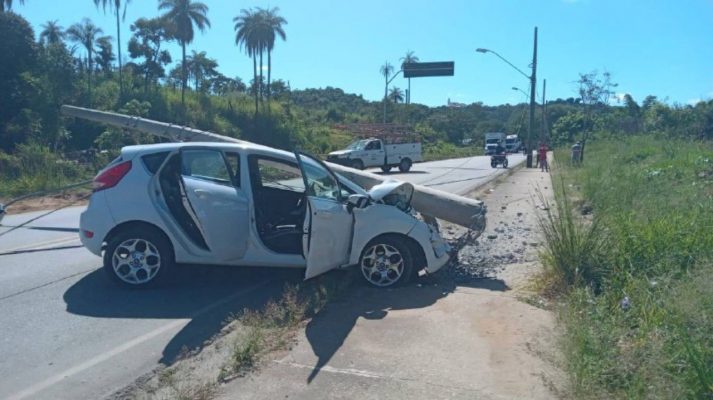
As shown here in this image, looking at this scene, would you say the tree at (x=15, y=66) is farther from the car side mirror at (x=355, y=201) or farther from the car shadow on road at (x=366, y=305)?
the car shadow on road at (x=366, y=305)

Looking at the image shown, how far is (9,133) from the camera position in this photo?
28.9 m

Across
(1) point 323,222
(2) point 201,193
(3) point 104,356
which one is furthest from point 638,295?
(3) point 104,356

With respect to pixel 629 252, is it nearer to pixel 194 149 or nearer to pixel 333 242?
pixel 333 242

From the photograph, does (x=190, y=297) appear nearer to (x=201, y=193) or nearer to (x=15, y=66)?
(x=201, y=193)

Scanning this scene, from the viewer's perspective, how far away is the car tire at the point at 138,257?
23.4 feet

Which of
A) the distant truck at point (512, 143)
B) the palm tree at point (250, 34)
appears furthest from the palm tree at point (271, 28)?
the distant truck at point (512, 143)

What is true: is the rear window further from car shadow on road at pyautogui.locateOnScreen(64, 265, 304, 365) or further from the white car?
car shadow on road at pyautogui.locateOnScreen(64, 265, 304, 365)

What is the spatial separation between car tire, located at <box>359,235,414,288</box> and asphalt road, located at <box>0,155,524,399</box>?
101cm

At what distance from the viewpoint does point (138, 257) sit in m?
7.18

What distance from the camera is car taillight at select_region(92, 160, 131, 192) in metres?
7.29

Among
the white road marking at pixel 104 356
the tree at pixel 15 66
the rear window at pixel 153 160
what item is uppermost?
A: the tree at pixel 15 66

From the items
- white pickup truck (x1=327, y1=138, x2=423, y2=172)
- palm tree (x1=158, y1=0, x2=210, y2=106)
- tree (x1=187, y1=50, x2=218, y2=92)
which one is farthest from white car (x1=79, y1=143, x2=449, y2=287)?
tree (x1=187, y1=50, x2=218, y2=92)

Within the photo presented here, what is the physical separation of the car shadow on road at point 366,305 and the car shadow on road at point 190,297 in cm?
92

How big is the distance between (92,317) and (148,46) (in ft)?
171
